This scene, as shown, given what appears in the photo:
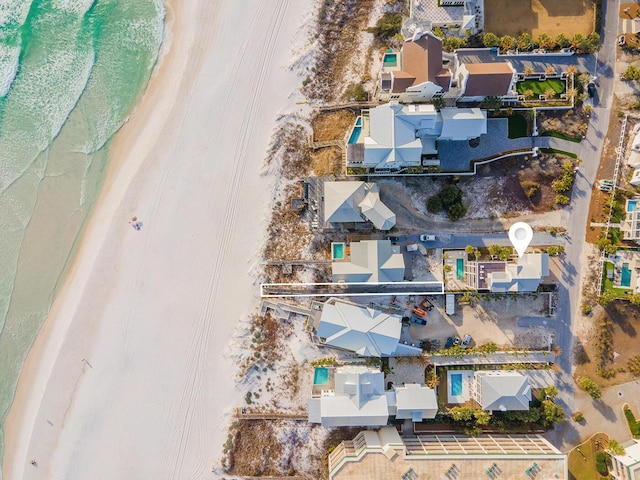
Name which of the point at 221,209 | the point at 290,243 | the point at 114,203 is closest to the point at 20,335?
the point at 114,203

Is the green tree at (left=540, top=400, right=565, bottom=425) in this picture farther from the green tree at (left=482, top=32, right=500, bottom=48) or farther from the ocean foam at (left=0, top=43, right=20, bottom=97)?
the ocean foam at (left=0, top=43, right=20, bottom=97)

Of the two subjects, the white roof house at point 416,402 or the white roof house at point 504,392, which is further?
the white roof house at point 416,402

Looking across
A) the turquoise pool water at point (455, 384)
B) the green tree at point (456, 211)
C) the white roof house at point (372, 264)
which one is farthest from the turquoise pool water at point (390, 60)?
the turquoise pool water at point (455, 384)

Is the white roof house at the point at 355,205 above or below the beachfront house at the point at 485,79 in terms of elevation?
below

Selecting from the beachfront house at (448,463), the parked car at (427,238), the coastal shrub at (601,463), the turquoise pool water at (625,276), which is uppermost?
the parked car at (427,238)

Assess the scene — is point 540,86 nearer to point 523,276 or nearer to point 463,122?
point 463,122

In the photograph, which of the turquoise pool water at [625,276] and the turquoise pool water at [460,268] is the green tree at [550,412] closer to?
the turquoise pool water at [625,276]

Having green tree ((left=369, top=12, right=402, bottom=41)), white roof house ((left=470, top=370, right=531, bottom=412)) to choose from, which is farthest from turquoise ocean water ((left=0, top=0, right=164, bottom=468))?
white roof house ((left=470, top=370, right=531, bottom=412))
